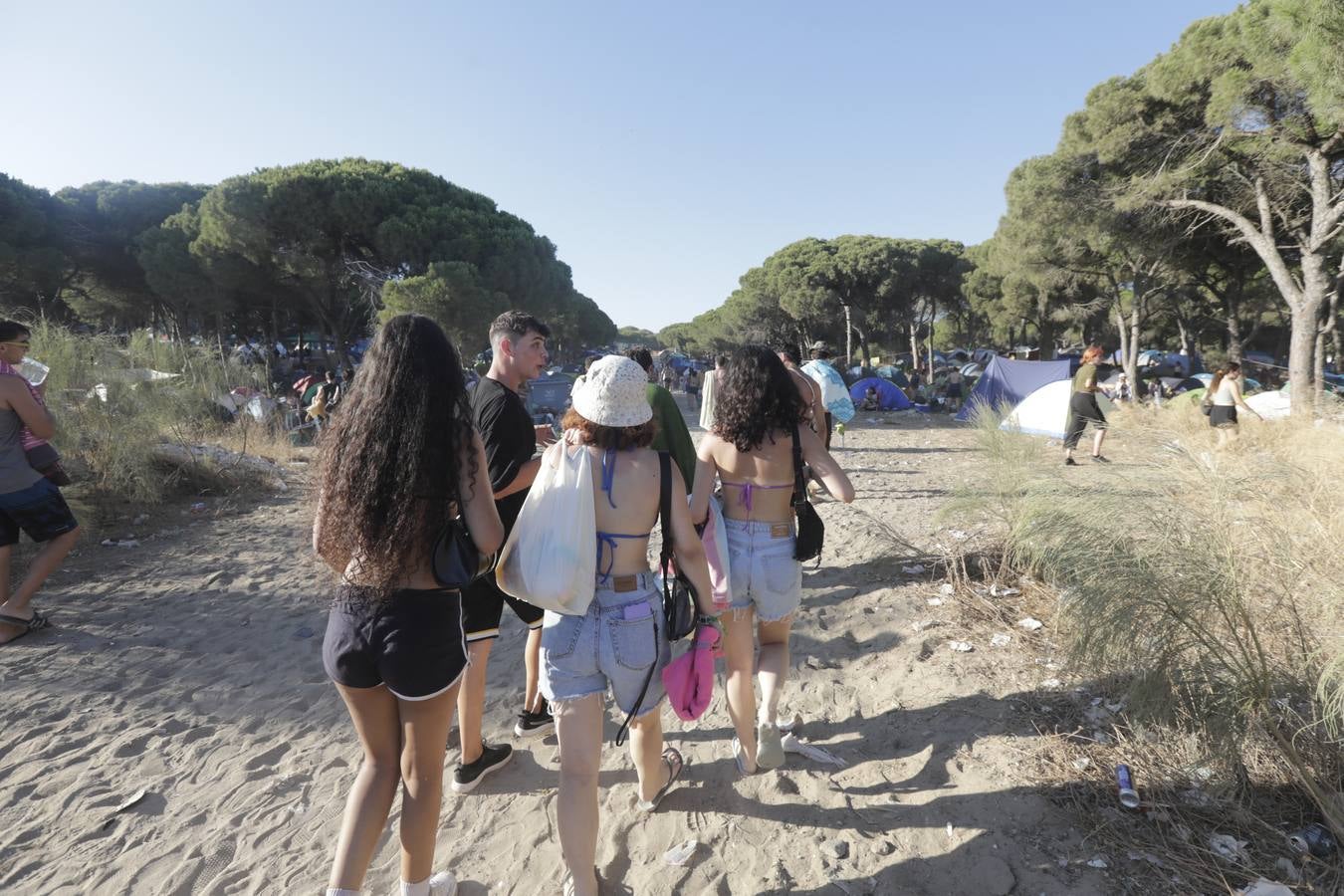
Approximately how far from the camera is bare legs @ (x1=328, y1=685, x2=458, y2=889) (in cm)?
155

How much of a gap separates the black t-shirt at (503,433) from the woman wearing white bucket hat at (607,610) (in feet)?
1.65

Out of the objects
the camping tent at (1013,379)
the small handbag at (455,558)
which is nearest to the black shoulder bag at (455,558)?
the small handbag at (455,558)

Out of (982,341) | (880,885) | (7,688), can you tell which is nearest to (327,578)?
(7,688)

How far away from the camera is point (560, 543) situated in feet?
→ 5.27

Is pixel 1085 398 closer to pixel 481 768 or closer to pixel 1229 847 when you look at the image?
pixel 1229 847

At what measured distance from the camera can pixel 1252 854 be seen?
185 cm

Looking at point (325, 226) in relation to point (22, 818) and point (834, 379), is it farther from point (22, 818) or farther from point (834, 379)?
point (22, 818)

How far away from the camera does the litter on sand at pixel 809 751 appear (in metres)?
2.45

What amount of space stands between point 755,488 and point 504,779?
1.57 m

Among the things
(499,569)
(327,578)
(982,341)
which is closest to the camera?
(499,569)

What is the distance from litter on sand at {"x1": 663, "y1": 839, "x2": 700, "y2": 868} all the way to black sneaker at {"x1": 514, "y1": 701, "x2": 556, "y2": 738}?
2.87 ft

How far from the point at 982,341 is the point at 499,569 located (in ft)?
162

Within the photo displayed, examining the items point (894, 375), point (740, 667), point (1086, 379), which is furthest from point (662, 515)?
point (894, 375)

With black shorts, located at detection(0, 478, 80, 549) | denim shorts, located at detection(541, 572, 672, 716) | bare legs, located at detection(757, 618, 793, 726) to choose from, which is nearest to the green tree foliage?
bare legs, located at detection(757, 618, 793, 726)
